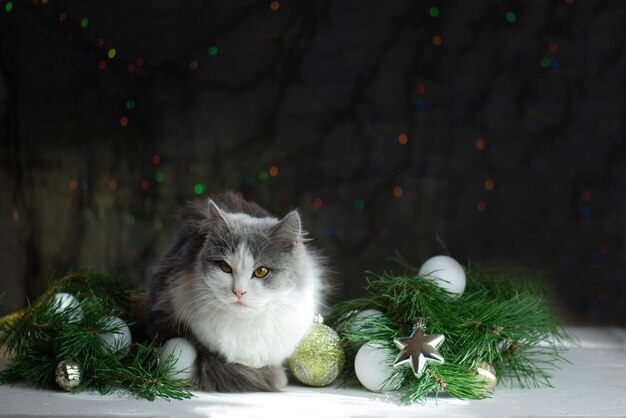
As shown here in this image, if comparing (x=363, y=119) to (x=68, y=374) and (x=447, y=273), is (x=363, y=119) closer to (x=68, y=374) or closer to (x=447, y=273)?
(x=447, y=273)

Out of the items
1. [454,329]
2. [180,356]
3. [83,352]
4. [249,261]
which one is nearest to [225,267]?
[249,261]

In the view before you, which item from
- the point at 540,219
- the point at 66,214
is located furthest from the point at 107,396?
the point at 540,219

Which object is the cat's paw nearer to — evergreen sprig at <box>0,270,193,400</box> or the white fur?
the white fur

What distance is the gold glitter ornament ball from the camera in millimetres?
1420

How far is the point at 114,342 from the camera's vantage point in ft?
4.57

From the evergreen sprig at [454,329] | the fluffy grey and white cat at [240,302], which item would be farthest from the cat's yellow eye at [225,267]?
the evergreen sprig at [454,329]

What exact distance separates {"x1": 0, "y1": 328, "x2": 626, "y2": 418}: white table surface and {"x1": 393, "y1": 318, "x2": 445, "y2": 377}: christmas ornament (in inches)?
2.7

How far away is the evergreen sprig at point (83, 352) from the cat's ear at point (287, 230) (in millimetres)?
303

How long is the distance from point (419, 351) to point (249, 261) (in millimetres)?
344

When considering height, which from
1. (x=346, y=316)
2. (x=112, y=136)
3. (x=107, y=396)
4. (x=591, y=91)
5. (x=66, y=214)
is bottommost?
(x=107, y=396)

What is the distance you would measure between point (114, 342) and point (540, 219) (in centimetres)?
122

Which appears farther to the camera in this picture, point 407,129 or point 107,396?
point 407,129

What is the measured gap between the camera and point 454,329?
139 centimetres

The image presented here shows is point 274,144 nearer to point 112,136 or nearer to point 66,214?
point 112,136
